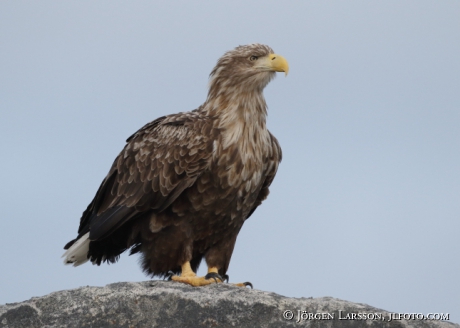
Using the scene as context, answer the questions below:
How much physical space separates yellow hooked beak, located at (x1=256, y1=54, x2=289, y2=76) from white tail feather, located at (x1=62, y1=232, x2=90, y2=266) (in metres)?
2.92

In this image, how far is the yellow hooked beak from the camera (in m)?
9.98

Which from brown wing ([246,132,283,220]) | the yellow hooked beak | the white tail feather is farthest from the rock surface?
Result: the yellow hooked beak

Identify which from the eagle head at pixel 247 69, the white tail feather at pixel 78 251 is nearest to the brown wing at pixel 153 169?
the white tail feather at pixel 78 251

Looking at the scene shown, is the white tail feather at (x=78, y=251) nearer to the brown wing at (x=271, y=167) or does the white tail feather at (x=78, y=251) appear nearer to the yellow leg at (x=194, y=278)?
the yellow leg at (x=194, y=278)

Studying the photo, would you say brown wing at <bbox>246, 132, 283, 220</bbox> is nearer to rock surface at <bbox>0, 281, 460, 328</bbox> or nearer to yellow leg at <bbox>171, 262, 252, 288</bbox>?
yellow leg at <bbox>171, 262, 252, 288</bbox>

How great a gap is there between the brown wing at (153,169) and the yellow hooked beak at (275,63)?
96cm

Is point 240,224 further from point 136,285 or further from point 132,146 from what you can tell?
point 136,285

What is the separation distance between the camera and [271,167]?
1010cm

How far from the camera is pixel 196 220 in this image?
9633 millimetres

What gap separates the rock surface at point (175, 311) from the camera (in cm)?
728

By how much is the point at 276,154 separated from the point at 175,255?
1.69m

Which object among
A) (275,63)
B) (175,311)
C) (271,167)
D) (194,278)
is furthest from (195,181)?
(175,311)

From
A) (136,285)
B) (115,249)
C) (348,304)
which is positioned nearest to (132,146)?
(115,249)

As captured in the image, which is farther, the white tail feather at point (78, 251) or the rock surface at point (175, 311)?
the white tail feather at point (78, 251)
